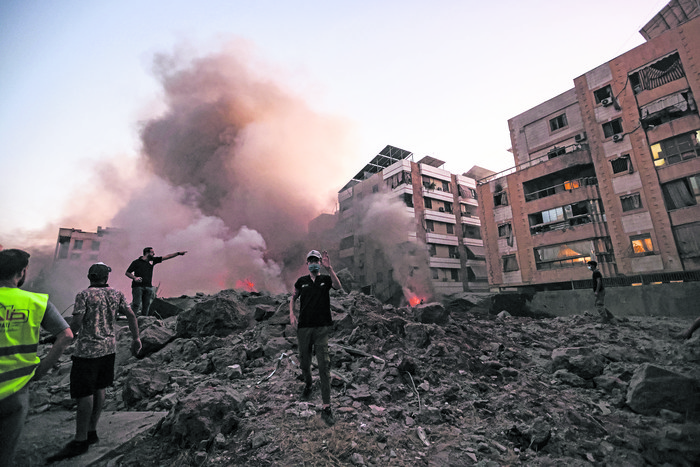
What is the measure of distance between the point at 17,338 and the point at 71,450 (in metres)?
1.63

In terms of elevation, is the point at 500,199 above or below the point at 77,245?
below

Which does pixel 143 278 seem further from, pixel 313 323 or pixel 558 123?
pixel 558 123

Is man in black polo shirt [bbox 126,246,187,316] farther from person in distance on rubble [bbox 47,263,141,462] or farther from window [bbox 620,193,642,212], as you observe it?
window [bbox 620,193,642,212]

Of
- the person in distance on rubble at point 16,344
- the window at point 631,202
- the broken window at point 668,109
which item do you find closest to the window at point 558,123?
the broken window at point 668,109

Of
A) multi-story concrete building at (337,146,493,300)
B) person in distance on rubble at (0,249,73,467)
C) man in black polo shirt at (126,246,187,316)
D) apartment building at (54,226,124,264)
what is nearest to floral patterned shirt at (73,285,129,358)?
person in distance on rubble at (0,249,73,467)

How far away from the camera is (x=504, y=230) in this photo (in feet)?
90.5

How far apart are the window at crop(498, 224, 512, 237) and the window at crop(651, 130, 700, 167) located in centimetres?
1044

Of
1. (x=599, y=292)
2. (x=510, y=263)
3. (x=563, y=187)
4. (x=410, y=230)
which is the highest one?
(x=563, y=187)

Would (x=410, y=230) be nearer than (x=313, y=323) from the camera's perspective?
No

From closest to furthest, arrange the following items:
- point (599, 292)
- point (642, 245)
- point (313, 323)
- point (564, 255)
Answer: point (313, 323) < point (599, 292) < point (642, 245) < point (564, 255)

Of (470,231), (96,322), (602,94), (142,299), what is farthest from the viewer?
(470,231)

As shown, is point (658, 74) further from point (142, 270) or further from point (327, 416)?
point (142, 270)

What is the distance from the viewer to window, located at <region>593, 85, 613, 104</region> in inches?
868

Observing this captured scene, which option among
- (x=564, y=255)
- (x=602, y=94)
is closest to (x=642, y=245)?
(x=564, y=255)
